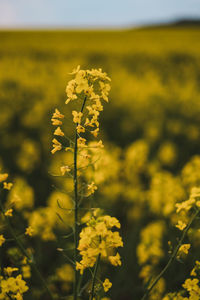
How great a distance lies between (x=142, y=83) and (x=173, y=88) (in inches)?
38.6

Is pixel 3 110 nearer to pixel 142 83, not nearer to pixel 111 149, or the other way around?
pixel 111 149

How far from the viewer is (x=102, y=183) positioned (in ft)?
10.4

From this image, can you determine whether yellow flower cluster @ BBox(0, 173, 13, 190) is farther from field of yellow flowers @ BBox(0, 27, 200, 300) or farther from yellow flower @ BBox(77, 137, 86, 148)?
yellow flower @ BBox(77, 137, 86, 148)

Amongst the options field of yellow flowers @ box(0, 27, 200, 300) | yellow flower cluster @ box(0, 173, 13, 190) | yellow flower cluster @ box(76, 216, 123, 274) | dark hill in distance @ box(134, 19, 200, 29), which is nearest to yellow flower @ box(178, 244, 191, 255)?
field of yellow flowers @ box(0, 27, 200, 300)

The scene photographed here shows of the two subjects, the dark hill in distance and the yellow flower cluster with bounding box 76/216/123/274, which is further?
the dark hill in distance

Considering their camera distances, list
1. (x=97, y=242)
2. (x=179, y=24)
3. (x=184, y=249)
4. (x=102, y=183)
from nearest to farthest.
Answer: (x=97, y=242) < (x=184, y=249) < (x=102, y=183) < (x=179, y=24)

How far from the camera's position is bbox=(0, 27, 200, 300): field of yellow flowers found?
1.60m

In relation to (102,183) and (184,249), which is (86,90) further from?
(102,183)

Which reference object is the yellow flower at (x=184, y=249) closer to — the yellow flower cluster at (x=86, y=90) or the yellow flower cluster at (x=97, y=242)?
the yellow flower cluster at (x=97, y=242)

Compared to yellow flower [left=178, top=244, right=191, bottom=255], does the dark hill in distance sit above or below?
above

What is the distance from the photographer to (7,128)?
6773mm

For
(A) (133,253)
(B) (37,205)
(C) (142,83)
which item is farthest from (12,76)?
(A) (133,253)

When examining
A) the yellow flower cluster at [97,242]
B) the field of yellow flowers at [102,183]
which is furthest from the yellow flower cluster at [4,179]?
the yellow flower cluster at [97,242]

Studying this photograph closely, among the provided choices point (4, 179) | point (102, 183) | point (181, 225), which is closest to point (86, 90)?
point (4, 179)
